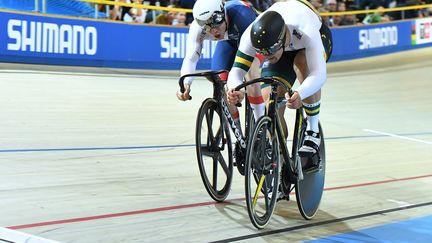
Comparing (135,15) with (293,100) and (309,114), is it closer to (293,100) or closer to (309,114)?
(309,114)

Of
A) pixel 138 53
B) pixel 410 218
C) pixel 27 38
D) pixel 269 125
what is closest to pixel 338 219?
pixel 410 218

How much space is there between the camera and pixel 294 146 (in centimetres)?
398

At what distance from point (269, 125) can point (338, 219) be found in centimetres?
84

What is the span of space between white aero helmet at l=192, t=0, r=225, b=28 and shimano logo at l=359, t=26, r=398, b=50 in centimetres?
1099

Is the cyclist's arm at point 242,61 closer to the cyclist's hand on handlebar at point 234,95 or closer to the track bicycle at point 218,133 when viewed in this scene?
the cyclist's hand on handlebar at point 234,95

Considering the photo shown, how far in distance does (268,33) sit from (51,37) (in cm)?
655

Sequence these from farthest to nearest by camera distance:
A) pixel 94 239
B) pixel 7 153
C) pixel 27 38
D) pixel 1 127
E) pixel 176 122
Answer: pixel 27 38 < pixel 176 122 < pixel 1 127 < pixel 7 153 < pixel 94 239

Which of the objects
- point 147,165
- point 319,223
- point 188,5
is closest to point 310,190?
point 319,223

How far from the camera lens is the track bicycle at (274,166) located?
354cm

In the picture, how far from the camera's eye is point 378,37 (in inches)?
592

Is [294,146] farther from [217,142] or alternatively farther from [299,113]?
[217,142]

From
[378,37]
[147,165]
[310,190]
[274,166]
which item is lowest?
[147,165]

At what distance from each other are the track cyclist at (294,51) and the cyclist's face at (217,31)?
32 cm

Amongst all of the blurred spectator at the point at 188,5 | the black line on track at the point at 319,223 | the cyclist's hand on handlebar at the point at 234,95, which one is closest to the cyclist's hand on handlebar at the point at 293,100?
the cyclist's hand on handlebar at the point at 234,95
